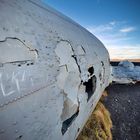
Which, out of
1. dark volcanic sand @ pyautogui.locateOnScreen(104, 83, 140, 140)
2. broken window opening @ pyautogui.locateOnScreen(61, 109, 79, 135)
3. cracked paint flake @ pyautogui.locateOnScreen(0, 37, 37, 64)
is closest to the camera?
cracked paint flake @ pyautogui.locateOnScreen(0, 37, 37, 64)

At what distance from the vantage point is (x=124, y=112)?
672 cm

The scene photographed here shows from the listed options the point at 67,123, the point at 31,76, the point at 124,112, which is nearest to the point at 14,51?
the point at 31,76

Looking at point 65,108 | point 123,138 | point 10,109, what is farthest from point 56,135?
point 123,138

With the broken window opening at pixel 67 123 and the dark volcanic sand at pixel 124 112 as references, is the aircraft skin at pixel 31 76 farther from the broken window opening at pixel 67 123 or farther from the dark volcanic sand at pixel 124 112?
the dark volcanic sand at pixel 124 112

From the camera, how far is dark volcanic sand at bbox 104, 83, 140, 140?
17.3ft

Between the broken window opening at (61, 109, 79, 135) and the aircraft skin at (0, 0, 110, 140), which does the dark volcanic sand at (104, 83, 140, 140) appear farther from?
the aircraft skin at (0, 0, 110, 140)

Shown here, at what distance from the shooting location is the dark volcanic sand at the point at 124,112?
5.27m

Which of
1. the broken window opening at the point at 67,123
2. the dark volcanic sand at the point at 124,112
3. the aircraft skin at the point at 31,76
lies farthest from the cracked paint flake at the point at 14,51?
the dark volcanic sand at the point at 124,112

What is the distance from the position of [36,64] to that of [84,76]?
157 cm

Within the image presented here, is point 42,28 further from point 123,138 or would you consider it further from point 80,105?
point 123,138

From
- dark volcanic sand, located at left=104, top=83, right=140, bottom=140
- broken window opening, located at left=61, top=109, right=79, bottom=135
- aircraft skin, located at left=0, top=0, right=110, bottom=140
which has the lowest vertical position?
dark volcanic sand, located at left=104, top=83, right=140, bottom=140

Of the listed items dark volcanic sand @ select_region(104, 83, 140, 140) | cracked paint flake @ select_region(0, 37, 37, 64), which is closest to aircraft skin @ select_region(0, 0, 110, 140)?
cracked paint flake @ select_region(0, 37, 37, 64)

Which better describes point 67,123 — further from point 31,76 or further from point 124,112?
point 124,112

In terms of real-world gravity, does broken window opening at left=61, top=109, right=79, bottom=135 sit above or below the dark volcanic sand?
above
